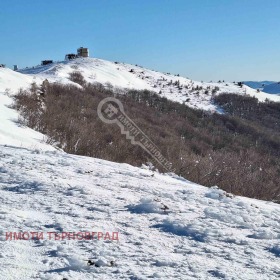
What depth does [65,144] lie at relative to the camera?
31.7 feet

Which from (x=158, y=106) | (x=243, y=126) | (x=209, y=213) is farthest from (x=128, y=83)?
(x=209, y=213)

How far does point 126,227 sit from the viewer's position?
3170 mm

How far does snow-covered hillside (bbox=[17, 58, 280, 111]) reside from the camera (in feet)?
85.4

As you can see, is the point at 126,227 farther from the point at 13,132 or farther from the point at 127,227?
the point at 13,132

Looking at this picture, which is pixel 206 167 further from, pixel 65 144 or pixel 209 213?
pixel 209 213

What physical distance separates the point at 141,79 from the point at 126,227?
27884mm

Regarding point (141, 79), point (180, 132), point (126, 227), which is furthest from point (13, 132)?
point (141, 79)

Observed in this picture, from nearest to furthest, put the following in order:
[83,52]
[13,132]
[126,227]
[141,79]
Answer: [126,227] → [13,132] → [141,79] → [83,52]

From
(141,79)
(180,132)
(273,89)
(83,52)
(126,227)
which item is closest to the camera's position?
(126,227)

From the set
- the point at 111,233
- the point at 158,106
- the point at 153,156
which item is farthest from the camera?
the point at 158,106

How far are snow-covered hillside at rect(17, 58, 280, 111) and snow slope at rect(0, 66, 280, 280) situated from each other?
1845 centimetres

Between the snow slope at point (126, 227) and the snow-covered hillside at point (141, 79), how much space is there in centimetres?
1845

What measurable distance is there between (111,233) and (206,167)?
6979mm

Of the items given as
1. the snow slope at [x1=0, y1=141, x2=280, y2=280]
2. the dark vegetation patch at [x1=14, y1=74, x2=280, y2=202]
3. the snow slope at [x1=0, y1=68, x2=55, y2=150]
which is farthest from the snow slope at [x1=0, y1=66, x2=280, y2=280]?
the dark vegetation patch at [x1=14, y1=74, x2=280, y2=202]
